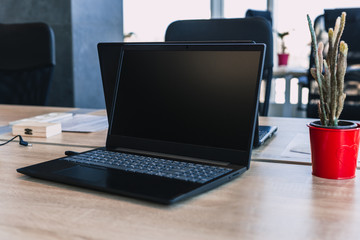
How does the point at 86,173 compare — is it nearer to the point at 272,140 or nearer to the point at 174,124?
the point at 174,124

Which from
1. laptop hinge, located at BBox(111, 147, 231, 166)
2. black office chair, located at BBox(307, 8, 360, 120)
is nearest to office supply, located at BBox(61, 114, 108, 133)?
laptop hinge, located at BBox(111, 147, 231, 166)

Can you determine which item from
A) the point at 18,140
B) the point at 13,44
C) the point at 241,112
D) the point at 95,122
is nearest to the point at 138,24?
the point at 13,44

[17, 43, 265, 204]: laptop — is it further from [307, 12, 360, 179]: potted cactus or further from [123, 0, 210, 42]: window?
[123, 0, 210, 42]: window

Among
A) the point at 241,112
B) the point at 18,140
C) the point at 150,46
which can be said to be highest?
the point at 150,46

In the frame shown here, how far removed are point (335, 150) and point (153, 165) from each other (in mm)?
328

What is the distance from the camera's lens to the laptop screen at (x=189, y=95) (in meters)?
0.85

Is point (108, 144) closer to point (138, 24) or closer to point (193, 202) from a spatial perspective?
point (193, 202)

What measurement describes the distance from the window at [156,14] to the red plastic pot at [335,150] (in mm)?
3900

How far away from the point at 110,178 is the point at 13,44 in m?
1.79

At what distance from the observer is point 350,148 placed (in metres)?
0.78

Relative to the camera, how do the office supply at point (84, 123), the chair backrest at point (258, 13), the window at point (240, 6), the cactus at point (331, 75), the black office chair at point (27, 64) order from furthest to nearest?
the window at point (240, 6)
the chair backrest at point (258, 13)
the black office chair at point (27, 64)
the office supply at point (84, 123)
the cactus at point (331, 75)

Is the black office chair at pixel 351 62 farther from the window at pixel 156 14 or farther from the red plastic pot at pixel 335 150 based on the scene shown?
the window at pixel 156 14

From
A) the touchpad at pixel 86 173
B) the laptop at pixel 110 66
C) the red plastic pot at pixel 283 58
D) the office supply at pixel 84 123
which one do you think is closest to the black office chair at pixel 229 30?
the office supply at pixel 84 123

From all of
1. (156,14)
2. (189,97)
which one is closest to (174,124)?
(189,97)
